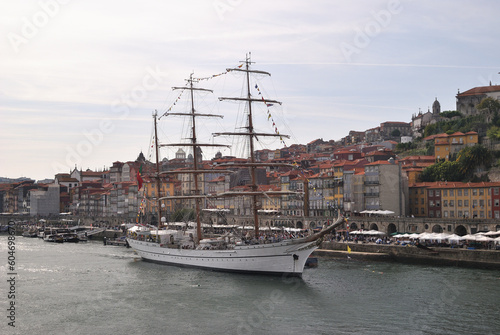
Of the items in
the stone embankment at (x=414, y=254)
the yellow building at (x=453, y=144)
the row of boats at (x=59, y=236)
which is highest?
the yellow building at (x=453, y=144)

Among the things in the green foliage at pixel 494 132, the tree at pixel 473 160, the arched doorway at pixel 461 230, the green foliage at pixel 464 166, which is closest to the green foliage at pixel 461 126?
the green foliage at pixel 494 132

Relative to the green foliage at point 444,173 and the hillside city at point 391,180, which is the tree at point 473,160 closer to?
the hillside city at point 391,180

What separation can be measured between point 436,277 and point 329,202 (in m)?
41.5

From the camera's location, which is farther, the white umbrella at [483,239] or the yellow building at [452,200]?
the yellow building at [452,200]

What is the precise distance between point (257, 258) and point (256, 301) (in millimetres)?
10802

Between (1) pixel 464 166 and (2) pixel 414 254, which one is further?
(1) pixel 464 166

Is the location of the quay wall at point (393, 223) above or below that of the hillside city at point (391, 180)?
below

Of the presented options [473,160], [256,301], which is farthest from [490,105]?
[256,301]

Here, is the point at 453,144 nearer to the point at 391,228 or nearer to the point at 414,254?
the point at 391,228

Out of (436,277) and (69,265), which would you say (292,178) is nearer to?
(69,265)

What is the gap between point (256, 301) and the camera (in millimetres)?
37312

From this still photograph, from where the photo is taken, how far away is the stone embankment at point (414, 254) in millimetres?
48906

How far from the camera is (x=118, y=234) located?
10750 cm

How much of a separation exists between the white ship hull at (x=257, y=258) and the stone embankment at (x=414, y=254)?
12.7m
